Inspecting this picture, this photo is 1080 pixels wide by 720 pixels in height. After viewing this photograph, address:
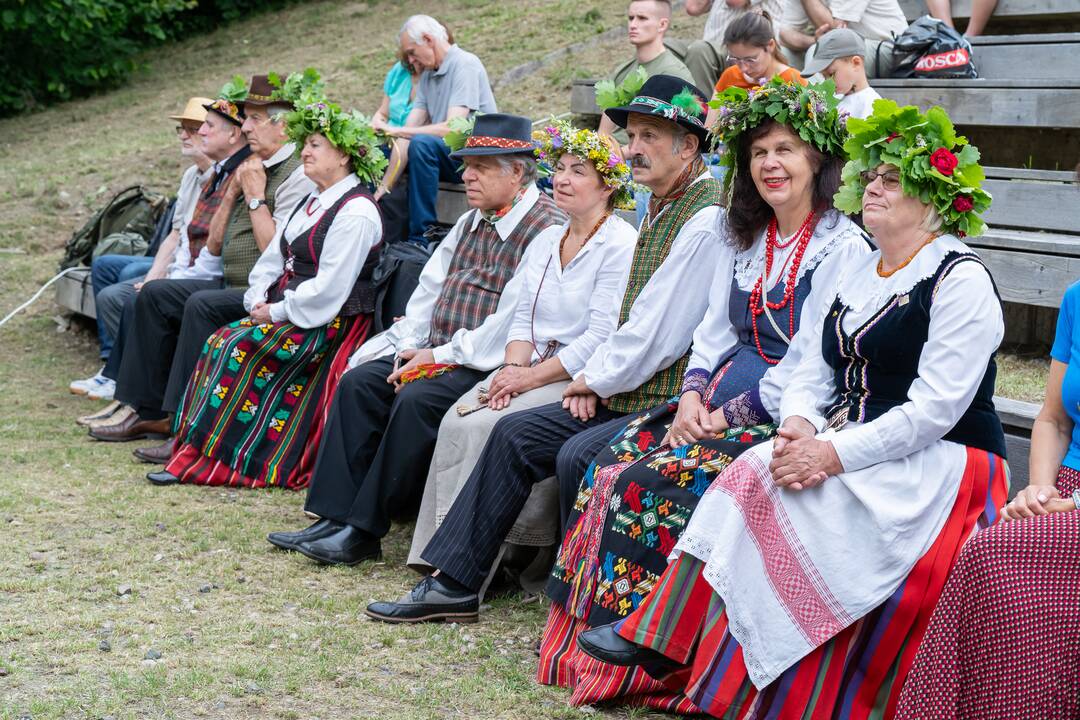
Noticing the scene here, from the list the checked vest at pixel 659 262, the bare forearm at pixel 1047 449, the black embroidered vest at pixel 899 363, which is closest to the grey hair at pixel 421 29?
the checked vest at pixel 659 262

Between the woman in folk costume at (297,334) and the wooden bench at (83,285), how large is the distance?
1.33m

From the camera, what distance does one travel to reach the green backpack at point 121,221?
8438mm

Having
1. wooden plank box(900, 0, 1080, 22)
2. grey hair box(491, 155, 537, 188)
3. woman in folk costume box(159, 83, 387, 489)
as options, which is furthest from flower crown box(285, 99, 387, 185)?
wooden plank box(900, 0, 1080, 22)

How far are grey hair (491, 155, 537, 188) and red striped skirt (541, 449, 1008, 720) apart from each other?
225 centimetres

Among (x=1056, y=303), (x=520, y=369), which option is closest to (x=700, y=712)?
(x=520, y=369)

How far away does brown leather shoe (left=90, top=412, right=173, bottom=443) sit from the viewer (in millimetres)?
6652

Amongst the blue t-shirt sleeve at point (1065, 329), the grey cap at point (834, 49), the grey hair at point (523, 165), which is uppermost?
the grey cap at point (834, 49)

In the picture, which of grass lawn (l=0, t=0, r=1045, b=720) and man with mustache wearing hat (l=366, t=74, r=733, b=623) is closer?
grass lawn (l=0, t=0, r=1045, b=720)

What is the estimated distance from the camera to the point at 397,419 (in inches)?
188

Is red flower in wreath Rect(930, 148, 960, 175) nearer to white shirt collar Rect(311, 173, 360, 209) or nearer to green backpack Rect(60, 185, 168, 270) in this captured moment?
white shirt collar Rect(311, 173, 360, 209)

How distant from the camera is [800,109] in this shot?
3.73 meters

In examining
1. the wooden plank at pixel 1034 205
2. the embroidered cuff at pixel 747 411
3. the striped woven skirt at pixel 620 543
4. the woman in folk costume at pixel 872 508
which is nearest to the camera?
the woman in folk costume at pixel 872 508

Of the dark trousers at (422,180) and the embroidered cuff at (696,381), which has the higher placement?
the dark trousers at (422,180)

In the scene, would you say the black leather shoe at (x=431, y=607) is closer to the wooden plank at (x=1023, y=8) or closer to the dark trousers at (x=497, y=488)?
the dark trousers at (x=497, y=488)
